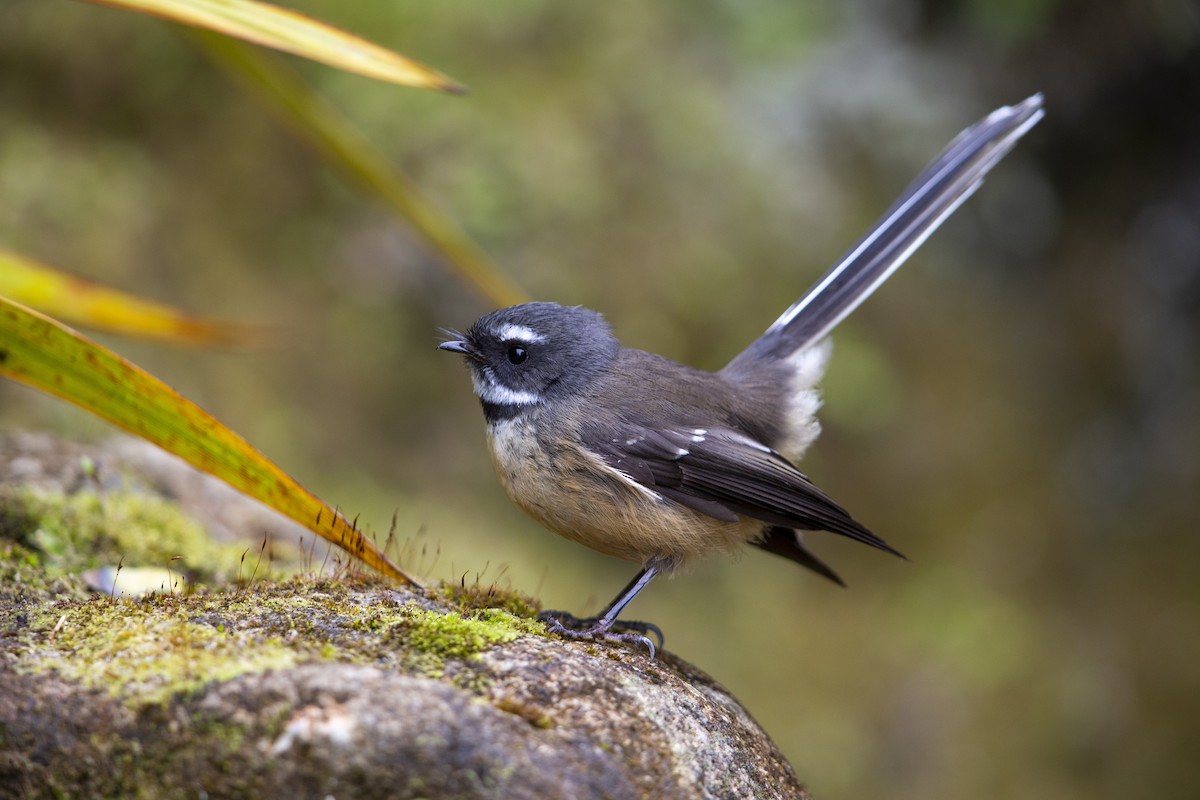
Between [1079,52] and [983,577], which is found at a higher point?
[1079,52]

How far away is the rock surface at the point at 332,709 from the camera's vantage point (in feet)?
7.50

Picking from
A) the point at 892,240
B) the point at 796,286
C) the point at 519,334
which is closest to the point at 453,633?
the point at 519,334

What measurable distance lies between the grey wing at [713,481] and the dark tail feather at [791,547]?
16.1 inches

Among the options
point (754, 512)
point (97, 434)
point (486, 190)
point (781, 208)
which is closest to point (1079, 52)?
point (781, 208)

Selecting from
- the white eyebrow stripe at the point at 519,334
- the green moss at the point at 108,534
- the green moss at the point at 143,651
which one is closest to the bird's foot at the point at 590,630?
the green moss at the point at 143,651

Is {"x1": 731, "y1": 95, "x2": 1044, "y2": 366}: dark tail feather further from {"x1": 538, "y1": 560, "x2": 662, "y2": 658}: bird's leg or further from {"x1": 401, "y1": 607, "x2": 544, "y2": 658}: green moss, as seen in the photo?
{"x1": 401, "y1": 607, "x2": 544, "y2": 658}: green moss

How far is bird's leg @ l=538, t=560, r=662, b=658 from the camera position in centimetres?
336

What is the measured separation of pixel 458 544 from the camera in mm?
6785

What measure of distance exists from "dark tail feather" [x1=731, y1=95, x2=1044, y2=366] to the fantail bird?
0.30 metres

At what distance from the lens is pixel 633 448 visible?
379cm

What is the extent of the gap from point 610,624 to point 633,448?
66 centimetres

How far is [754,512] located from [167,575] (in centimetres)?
215

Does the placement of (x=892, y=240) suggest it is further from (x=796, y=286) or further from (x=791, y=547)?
(x=796, y=286)

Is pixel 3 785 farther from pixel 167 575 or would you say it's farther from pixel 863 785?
pixel 863 785
